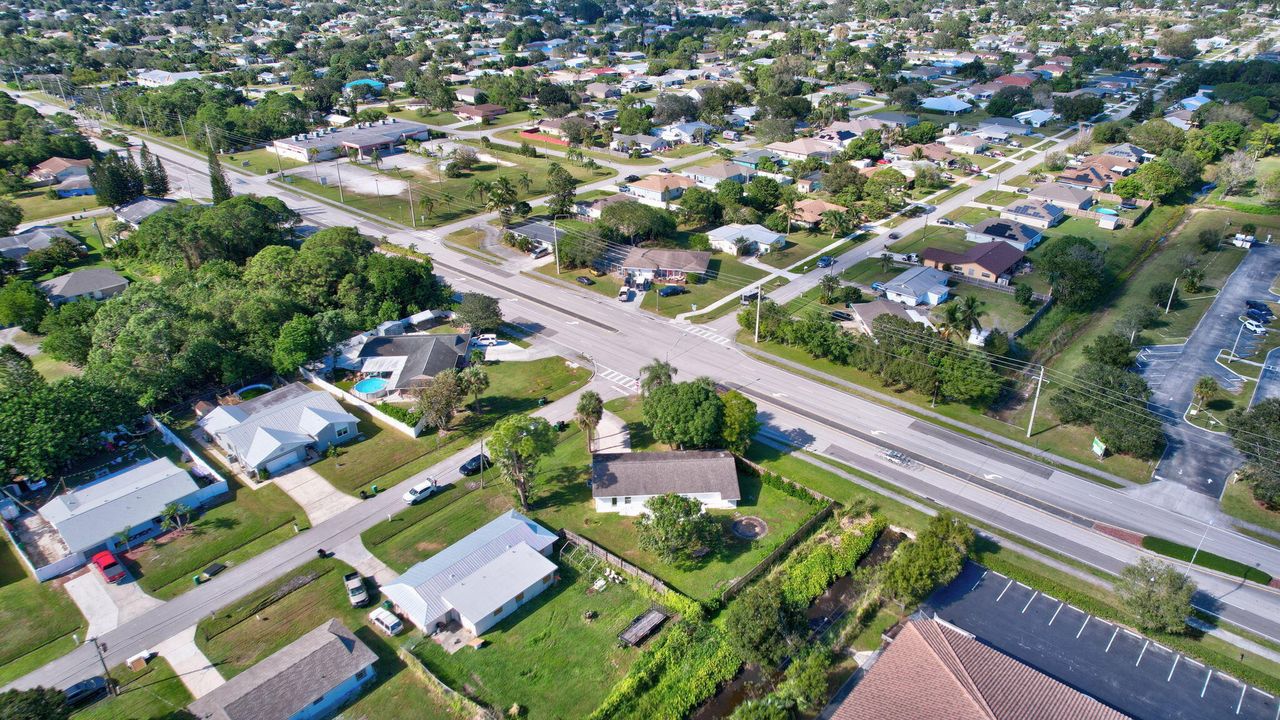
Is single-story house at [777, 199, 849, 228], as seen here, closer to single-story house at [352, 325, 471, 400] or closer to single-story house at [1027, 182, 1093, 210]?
single-story house at [1027, 182, 1093, 210]

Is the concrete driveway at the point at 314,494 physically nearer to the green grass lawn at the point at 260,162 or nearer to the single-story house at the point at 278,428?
the single-story house at the point at 278,428

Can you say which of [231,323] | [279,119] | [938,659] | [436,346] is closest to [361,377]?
[436,346]

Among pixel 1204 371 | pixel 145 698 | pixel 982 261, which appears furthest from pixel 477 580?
pixel 982 261

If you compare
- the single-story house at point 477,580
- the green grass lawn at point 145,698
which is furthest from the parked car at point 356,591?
the green grass lawn at point 145,698

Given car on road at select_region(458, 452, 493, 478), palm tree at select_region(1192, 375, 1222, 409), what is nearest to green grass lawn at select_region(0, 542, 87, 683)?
car on road at select_region(458, 452, 493, 478)

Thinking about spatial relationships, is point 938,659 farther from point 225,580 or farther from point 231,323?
point 231,323

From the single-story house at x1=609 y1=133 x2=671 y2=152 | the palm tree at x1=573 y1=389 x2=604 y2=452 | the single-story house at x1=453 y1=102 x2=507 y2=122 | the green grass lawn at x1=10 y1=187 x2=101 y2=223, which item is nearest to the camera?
the palm tree at x1=573 y1=389 x2=604 y2=452

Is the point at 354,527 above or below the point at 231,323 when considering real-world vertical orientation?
below
